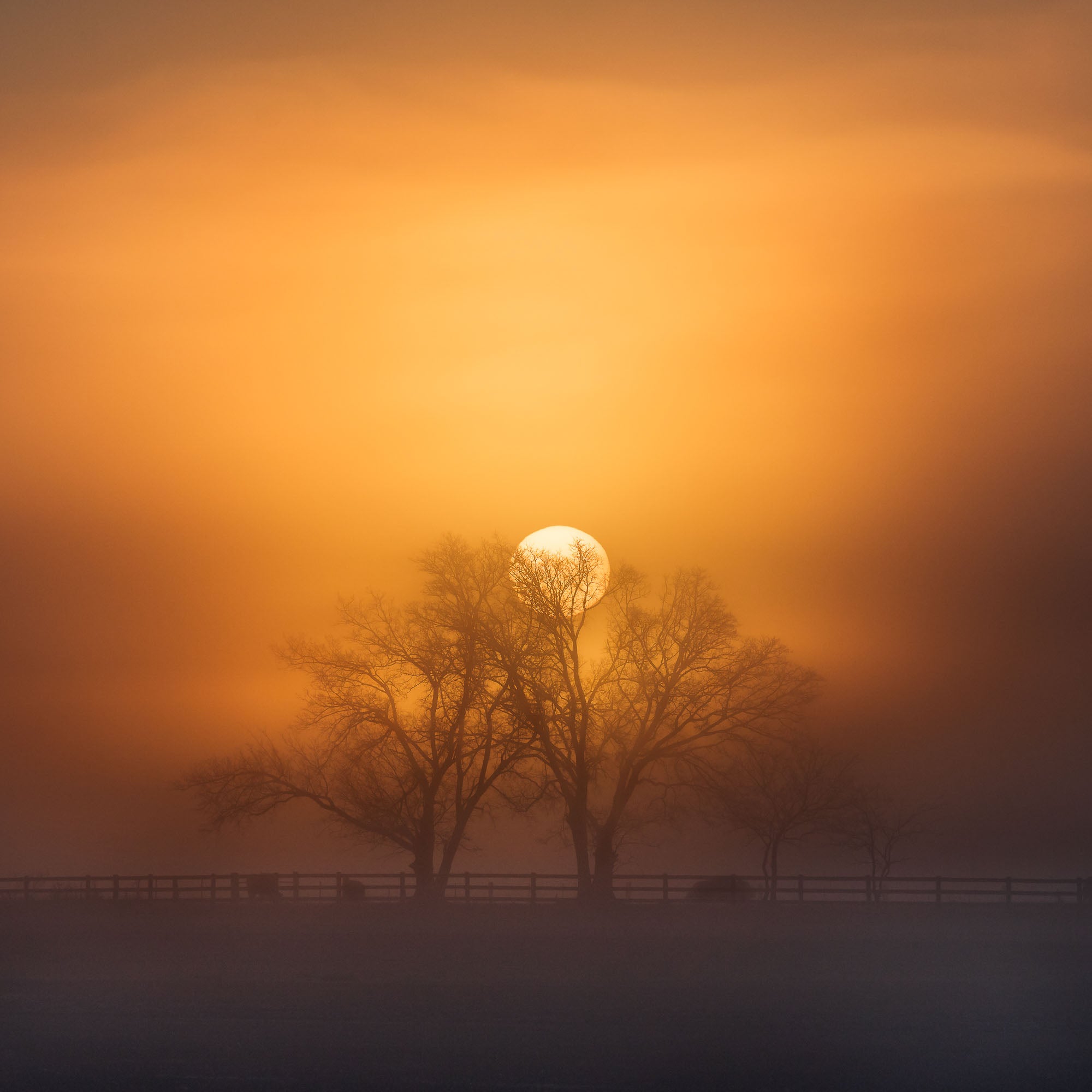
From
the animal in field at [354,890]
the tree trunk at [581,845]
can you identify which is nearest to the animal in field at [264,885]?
the animal in field at [354,890]

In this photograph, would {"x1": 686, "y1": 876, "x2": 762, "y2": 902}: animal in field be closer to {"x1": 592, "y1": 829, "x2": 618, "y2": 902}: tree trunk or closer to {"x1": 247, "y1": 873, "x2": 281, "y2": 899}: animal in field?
{"x1": 592, "y1": 829, "x2": 618, "y2": 902}: tree trunk

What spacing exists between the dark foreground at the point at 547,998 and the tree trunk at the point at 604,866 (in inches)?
65.7

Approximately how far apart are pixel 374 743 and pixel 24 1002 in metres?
18.2

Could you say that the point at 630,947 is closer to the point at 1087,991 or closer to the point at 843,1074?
the point at 1087,991

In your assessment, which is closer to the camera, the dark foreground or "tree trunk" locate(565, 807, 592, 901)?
the dark foreground

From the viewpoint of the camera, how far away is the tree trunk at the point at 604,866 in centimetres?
3512

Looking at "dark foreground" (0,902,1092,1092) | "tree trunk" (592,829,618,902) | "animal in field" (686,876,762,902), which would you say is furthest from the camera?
"animal in field" (686,876,762,902)

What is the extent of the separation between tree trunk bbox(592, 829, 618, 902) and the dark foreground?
65.7 inches

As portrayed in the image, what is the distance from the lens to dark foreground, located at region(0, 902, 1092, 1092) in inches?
570

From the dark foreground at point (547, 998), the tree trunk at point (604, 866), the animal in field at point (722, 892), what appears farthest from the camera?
the animal in field at point (722, 892)

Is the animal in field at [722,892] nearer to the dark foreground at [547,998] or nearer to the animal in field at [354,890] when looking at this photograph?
the dark foreground at [547,998]

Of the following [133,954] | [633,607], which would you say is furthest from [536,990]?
[633,607]

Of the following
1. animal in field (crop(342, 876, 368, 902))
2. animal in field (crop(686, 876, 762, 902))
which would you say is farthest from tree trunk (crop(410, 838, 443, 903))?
animal in field (crop(686, 876, 762, 902))

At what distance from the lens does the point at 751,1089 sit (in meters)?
13.5
